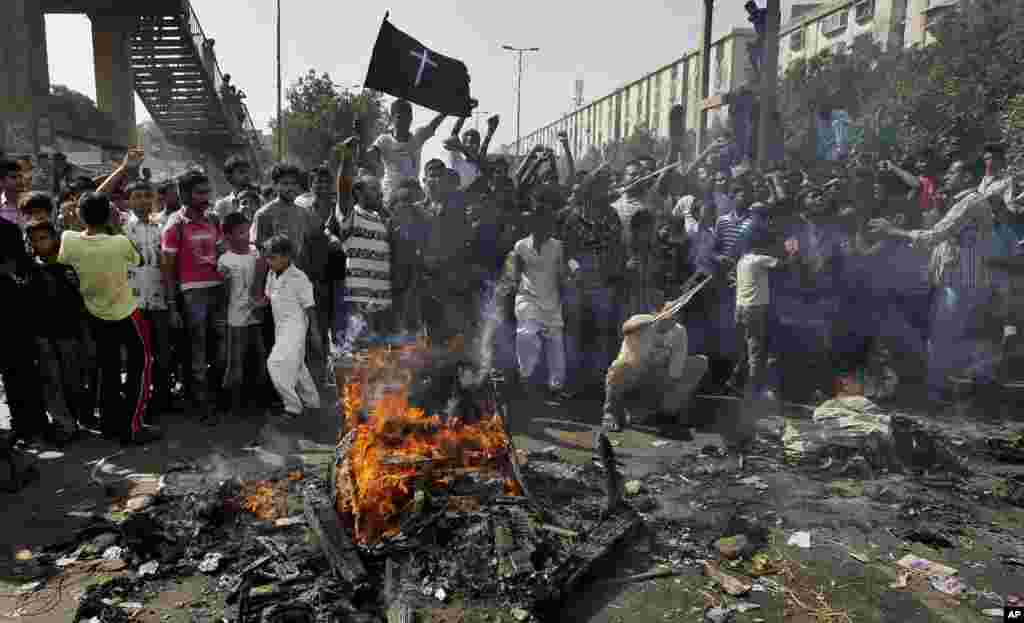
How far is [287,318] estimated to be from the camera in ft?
23.8

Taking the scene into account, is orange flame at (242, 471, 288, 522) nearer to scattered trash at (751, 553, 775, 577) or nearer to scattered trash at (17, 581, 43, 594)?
scattered trash at (17, 581, 43, 594)

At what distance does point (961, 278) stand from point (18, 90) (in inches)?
712

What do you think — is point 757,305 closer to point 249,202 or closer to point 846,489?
point 846,489

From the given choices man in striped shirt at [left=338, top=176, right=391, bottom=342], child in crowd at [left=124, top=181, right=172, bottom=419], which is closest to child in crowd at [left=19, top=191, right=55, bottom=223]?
child in crowd at [left=124, top=181, right=172, bottom=419]

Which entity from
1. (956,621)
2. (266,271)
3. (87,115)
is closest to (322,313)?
(266,271)

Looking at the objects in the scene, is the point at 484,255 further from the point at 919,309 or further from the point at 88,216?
the point at 919,309

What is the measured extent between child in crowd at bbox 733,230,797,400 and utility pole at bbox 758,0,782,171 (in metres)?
3.53

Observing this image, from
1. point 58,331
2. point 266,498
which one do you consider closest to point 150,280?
point 58,331

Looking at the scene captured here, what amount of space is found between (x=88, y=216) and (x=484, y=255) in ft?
14.5

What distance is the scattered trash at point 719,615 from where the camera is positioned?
3873 millimetres

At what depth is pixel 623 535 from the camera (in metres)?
4.55

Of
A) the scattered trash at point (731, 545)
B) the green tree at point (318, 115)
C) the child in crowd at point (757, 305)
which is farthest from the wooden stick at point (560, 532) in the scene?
the green tree at point (318, 115)

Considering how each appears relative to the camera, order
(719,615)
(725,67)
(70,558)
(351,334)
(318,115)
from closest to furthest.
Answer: (719,615), (70,558), (351,334), (318,115), (725,67)

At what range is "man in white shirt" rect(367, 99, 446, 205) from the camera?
934 cm
